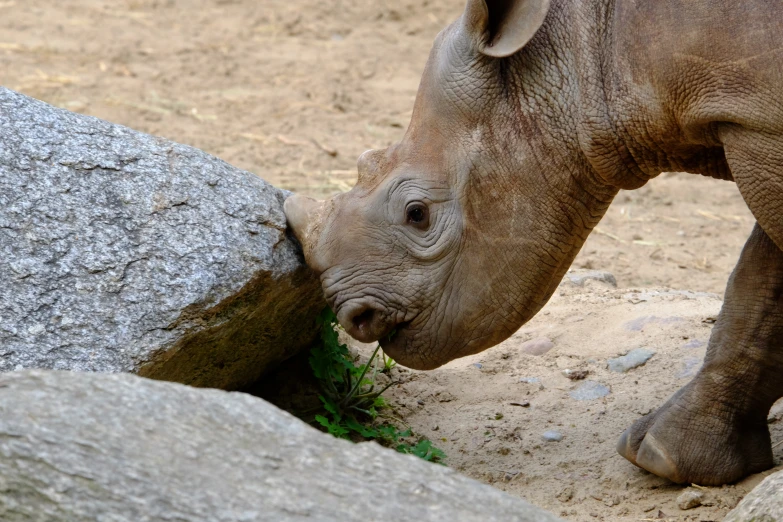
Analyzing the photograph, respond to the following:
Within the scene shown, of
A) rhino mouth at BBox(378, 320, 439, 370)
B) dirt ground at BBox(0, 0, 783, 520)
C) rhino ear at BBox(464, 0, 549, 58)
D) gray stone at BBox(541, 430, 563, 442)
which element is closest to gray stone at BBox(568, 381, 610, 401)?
dirt ground at BBox(0, 0, 783, 520)

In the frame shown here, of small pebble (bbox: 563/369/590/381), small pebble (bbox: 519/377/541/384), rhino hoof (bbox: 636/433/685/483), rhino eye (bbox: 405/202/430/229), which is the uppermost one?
rhino eye (bbox: 405/202/430/229)

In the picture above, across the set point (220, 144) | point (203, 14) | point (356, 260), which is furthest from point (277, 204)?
point (203, 14)

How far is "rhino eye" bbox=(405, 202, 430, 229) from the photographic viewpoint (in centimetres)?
412

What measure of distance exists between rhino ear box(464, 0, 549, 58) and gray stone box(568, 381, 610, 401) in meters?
1.91

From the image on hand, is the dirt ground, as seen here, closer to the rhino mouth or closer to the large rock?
the rhino mouth

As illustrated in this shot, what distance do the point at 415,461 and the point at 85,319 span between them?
5.07 feet

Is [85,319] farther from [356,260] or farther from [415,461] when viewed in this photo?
[415,461]

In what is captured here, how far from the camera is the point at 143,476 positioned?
255 centimetres

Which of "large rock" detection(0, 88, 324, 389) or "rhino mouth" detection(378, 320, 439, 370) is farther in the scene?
"rhino mouth" detection(378, 320, 439, 370)

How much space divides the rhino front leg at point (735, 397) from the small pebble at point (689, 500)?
15cm

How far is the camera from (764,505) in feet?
10.5

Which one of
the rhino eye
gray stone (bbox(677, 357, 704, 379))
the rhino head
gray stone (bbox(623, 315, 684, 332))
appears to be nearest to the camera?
the rhino head

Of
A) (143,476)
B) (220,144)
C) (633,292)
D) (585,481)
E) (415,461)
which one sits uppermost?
(220,144)

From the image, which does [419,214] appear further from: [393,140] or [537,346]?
[393,140]
